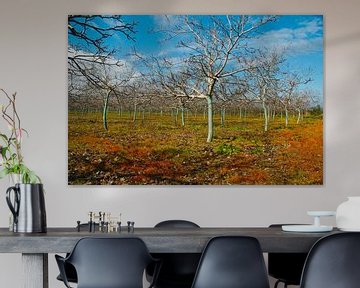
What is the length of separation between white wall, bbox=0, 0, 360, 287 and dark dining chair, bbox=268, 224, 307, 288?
1.04 metres

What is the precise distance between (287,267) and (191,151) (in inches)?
59.2

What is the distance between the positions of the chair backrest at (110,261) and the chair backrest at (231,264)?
281 mm

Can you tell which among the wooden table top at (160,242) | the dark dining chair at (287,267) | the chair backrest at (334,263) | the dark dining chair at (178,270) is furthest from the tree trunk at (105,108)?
the chair backrest at (334,263)

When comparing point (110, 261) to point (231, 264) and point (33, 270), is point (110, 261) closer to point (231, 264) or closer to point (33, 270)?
point (33, 270)

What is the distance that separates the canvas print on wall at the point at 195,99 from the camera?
603 cm

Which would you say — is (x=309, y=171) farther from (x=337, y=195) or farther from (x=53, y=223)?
(x=53, y=223)

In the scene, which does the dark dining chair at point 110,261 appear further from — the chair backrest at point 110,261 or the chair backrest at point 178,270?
the chair backrest at point 178,270

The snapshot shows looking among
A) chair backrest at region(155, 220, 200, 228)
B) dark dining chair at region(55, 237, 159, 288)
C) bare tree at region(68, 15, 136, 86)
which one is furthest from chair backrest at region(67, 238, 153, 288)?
bare tree at region(68, 15, 136, 86)

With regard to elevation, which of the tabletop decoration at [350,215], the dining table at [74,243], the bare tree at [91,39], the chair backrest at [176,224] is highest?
the bare tree at [91,39]

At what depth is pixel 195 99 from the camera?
6.11 metres

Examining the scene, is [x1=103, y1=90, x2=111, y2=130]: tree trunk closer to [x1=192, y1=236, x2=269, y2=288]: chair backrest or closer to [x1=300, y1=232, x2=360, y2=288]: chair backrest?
[x1=192, y1=236, x2=269, y2=288]: chair backrest

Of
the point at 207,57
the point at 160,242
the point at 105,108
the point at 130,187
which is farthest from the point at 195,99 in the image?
the point at 160,242

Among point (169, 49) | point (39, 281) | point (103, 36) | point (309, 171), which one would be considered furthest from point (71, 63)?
point (39, 281)

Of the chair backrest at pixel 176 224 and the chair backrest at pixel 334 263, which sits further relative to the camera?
the chair backrest at pixel 176 224
